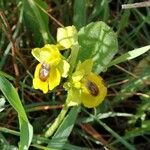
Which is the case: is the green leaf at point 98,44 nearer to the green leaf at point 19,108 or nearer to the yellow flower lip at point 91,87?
the yellow flower lip at point 91,87

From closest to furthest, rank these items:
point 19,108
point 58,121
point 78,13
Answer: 1. point 19,108
2. point 58,121
3. point 78,13

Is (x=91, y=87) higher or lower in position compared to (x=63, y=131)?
higher

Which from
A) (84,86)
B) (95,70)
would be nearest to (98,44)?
(95,70)

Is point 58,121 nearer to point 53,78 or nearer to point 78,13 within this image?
point 53,78

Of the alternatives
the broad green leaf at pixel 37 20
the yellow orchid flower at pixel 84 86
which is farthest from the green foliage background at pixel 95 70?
the yellow orchid flower at pixel 84 86

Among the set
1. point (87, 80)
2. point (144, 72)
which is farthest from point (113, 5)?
point (87, 80)

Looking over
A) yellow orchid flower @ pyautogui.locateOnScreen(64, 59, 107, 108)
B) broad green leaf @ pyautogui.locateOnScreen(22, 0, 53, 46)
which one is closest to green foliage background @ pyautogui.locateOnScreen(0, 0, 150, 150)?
broad green leaf @ pyautogui.locateOnScreen(22, 0, 53, 46)
